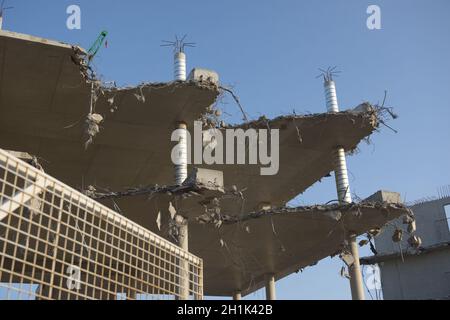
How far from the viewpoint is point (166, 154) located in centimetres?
2173

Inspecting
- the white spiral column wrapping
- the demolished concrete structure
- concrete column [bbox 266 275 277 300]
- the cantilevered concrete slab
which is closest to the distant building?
concrete column [bbox 266 275 277 300]

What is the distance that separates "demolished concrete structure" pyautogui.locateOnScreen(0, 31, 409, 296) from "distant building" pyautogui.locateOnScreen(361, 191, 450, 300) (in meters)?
11.5

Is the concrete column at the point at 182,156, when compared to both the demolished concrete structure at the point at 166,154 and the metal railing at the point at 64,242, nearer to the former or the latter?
the demolished concrete structure at the point at 166,154

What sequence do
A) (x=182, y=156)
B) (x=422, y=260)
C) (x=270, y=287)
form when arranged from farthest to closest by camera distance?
(x=422, y=260) → (x=270, y=287) → (x=182, y=156)

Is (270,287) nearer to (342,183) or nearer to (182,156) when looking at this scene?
(342,183)

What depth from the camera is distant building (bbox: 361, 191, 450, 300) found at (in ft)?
111

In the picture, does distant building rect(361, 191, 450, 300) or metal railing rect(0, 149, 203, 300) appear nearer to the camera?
metal railing rect(0, 149, 203, 300)

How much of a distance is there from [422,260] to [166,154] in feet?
69.2

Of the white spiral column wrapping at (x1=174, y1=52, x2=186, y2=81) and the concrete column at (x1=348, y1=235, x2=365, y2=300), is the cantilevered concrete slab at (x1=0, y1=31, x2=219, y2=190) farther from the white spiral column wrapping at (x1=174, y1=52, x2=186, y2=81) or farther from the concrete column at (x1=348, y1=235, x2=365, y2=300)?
the concrete column at (x1=348, y1=235, x2=365, y2=300)

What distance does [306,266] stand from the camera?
27234mm

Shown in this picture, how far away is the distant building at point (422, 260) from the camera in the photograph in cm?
3381

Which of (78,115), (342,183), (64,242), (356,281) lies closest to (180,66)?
(78,115)

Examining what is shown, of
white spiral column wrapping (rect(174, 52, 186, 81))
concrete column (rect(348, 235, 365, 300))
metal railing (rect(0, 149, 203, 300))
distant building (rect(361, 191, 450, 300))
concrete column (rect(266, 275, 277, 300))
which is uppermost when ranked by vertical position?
white spiral column wrapping (rect(174, 52, 186, 81))

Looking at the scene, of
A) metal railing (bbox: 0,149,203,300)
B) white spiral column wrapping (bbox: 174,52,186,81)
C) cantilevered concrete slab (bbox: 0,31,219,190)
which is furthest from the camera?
white spiral column wrapping (bbox: 174,52,186,81)
